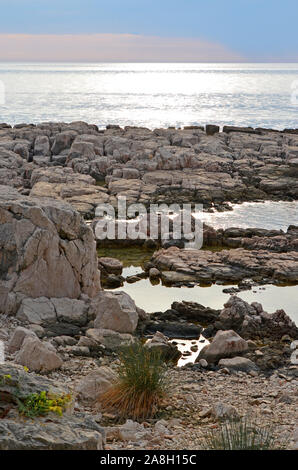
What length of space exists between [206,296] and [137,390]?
7813 millimetres

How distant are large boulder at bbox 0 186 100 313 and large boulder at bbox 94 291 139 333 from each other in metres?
0.95

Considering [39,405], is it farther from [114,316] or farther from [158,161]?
[158,161]

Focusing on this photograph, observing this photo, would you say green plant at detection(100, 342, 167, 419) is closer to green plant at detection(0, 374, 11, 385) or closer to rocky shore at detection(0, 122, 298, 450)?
rocky shore at detection(0, 122, 298, 450)

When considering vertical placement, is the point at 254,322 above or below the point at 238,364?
below

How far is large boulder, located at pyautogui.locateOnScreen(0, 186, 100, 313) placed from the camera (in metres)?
12.4

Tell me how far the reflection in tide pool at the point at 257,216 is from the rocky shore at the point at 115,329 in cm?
114

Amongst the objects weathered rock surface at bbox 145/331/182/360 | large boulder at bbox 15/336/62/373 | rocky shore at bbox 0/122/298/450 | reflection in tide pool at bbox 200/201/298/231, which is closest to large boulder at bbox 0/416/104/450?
rocky shore at bbox 0/122/298/450

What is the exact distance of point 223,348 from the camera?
444 inches

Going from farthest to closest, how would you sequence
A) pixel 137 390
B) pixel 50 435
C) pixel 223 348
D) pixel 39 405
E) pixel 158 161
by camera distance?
pixel 158 161 → pixel 223 348 → pixel 137 390 → pixel 39 405 → pixel 50 435

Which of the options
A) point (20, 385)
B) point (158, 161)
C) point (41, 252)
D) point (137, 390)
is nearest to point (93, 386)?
point (137, 390)

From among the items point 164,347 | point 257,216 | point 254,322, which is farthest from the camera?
point 257,216

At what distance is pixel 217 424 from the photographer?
7895 millimetres
